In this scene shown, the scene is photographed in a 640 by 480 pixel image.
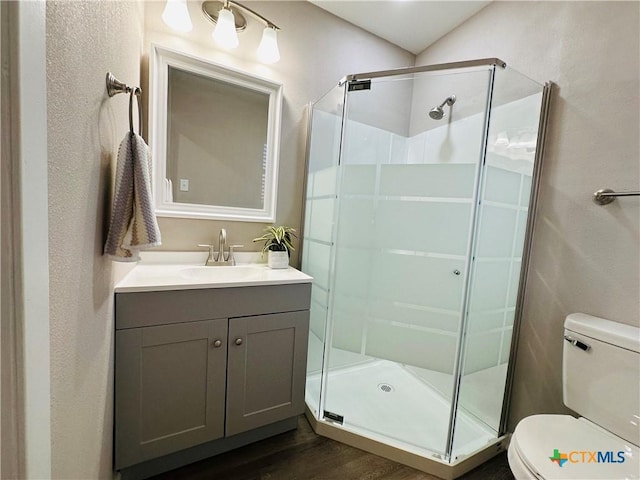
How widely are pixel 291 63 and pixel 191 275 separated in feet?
4.83

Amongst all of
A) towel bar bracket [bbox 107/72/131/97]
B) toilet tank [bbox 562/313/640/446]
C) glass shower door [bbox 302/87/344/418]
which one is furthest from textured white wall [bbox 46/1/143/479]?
toilet tank [bbox 562/313/640/446]

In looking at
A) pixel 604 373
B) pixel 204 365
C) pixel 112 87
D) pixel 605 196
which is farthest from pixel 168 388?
pixel 605 196

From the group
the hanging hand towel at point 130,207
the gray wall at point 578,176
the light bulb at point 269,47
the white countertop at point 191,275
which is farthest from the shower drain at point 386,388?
the light bulb at point 269,47

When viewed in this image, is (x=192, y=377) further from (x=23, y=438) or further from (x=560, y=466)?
(x=560, y=466)

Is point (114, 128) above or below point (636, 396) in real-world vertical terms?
above

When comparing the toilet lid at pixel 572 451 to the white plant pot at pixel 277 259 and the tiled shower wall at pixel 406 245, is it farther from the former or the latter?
the white plant pot at pixel 277 259

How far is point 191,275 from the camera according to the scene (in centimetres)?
141

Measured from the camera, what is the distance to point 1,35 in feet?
1.17

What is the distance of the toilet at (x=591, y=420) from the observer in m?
0.88

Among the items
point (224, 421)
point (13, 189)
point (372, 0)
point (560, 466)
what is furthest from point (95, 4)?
point (560, 466)

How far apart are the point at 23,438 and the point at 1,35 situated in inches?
23.2

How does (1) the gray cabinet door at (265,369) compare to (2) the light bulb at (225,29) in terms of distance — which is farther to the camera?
(2) the light bulb at (225,29)

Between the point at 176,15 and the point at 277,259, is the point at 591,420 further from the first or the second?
the point at 176,15

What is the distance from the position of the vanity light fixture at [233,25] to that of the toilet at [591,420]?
2.10m
